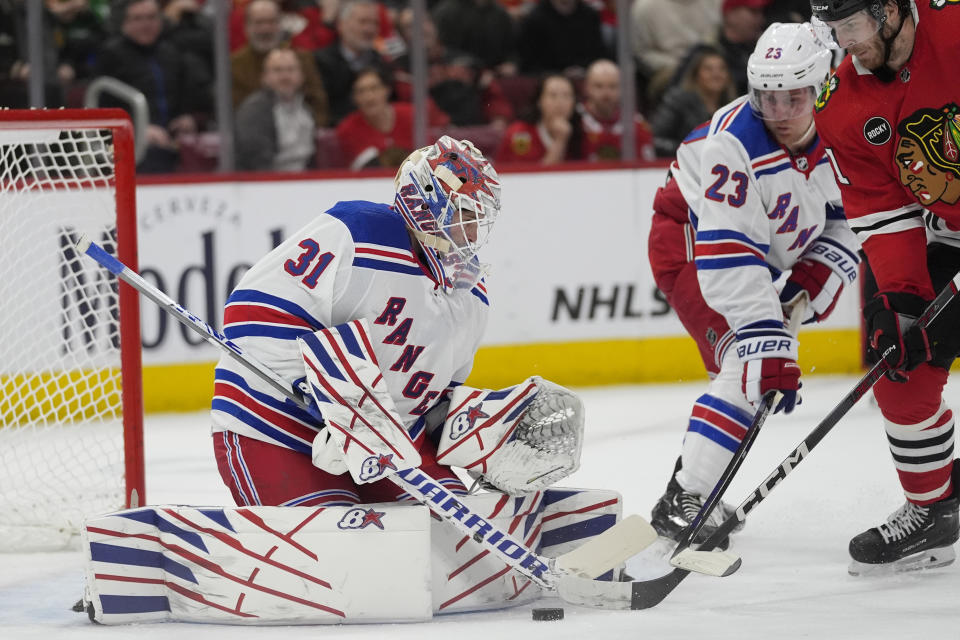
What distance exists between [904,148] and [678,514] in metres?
0.92

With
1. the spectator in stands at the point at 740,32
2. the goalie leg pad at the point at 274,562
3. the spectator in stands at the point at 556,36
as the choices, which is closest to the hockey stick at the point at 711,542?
the goalie leg pad at the point at 274,562

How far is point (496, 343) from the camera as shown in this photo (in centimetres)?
505

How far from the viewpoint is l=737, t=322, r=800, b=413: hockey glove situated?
2816 mm

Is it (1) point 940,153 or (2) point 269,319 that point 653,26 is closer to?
(1) point 940,153

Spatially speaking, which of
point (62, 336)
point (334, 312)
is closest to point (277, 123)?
point (62, 336)

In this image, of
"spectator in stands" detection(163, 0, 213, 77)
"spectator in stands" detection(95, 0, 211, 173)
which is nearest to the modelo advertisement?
"spectator in stands" detection(95, 0, 211, 173)

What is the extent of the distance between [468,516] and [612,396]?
2639mm

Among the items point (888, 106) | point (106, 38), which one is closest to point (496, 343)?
A: point (106, 38)

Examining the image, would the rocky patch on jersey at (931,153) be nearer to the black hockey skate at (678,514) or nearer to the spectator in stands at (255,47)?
the black hockey skate at (678,514)

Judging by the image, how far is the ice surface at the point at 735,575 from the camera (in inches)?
91.0

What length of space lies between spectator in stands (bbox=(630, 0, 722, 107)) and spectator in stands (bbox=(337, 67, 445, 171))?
0.92m

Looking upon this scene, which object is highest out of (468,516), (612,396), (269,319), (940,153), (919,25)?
(919,25)

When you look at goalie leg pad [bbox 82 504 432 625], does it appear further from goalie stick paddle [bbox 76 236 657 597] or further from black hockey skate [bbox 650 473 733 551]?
black hockey skate [bbox 650 473 733 551]

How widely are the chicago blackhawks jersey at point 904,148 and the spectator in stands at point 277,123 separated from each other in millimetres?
2590
